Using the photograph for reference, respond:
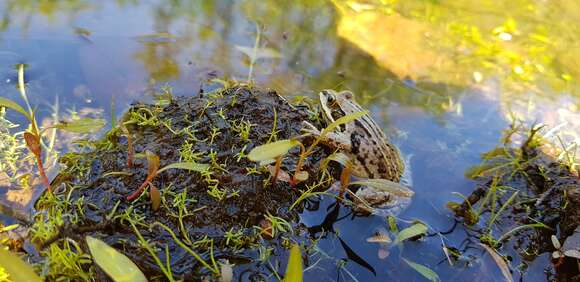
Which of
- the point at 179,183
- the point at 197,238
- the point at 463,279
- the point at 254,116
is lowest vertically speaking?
the point at 463,279

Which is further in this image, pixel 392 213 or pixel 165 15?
pixel 165 15

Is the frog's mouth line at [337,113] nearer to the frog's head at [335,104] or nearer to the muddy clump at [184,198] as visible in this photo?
the frog's head at [335,104]

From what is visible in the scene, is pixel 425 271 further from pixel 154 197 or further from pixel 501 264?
pixel 154 197

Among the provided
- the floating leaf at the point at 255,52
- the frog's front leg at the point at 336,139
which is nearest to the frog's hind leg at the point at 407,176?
the frog's front leg at the point at 336,139

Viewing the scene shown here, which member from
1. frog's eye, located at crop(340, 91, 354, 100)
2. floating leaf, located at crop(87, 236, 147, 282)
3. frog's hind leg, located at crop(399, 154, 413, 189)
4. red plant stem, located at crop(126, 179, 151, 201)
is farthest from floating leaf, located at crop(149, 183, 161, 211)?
→ frog's hind leg, located at crop(399, 154, 413, 189)

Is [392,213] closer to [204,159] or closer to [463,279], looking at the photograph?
[463,279]

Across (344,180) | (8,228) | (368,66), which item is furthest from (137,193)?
(368,66)

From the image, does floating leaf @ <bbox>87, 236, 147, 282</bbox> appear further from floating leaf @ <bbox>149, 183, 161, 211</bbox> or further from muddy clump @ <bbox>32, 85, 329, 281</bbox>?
floating leaf @ <bbox>149, 183, 161, 211</bbox>

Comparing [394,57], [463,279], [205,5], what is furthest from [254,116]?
[205,5]
